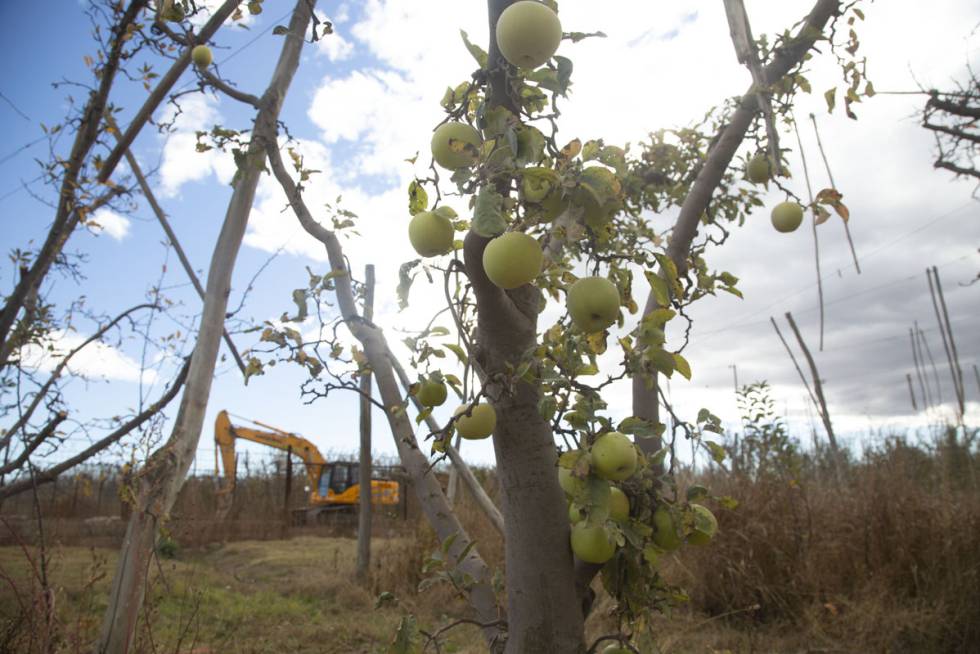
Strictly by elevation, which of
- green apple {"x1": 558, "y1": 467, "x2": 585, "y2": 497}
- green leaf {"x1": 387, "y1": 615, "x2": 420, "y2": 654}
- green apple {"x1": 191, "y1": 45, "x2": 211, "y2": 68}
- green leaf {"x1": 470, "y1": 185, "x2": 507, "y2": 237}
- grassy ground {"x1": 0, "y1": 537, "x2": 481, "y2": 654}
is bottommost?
grassy ground {"x1": 0, "y1": 537, "x2": 481, "y2": 654}

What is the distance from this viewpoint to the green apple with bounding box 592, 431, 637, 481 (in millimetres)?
1041

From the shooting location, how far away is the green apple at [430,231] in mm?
1030

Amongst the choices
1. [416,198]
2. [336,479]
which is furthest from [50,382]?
[336,479]

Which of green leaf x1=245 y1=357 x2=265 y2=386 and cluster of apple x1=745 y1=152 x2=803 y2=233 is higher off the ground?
cluster of apple x1=745 y1=152 x2=803 y2=233

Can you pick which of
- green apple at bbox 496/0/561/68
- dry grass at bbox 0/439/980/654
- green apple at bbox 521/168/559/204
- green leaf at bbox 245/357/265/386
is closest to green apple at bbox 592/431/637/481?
green apple at bbox 521/168/559/204

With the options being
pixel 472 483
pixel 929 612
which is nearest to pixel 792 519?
pixel 929 612

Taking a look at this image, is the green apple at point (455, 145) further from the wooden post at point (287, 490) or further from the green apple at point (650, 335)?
the wooden post at point (287, 490)

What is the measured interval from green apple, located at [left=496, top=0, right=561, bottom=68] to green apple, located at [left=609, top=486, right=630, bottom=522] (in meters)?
0.78

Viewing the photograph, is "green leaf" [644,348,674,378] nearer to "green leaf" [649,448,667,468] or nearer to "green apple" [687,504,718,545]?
"green leaf" [649,448,667,468]

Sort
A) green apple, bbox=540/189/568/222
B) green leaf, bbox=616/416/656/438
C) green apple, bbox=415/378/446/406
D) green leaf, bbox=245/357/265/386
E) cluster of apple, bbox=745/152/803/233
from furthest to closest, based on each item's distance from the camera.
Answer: green leaf, bbox=245/357/265/386
cluster of apple, bbox=745/152/803/233
green apple, bbox=415/378/446/406
green leaf, bbox=616/416/656/438
green apple, bbox=540/189/568/222

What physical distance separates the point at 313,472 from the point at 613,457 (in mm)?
14230

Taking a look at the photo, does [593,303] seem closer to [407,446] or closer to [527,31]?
[527,31]

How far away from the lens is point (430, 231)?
3.38 ft

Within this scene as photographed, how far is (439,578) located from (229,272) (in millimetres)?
2112
